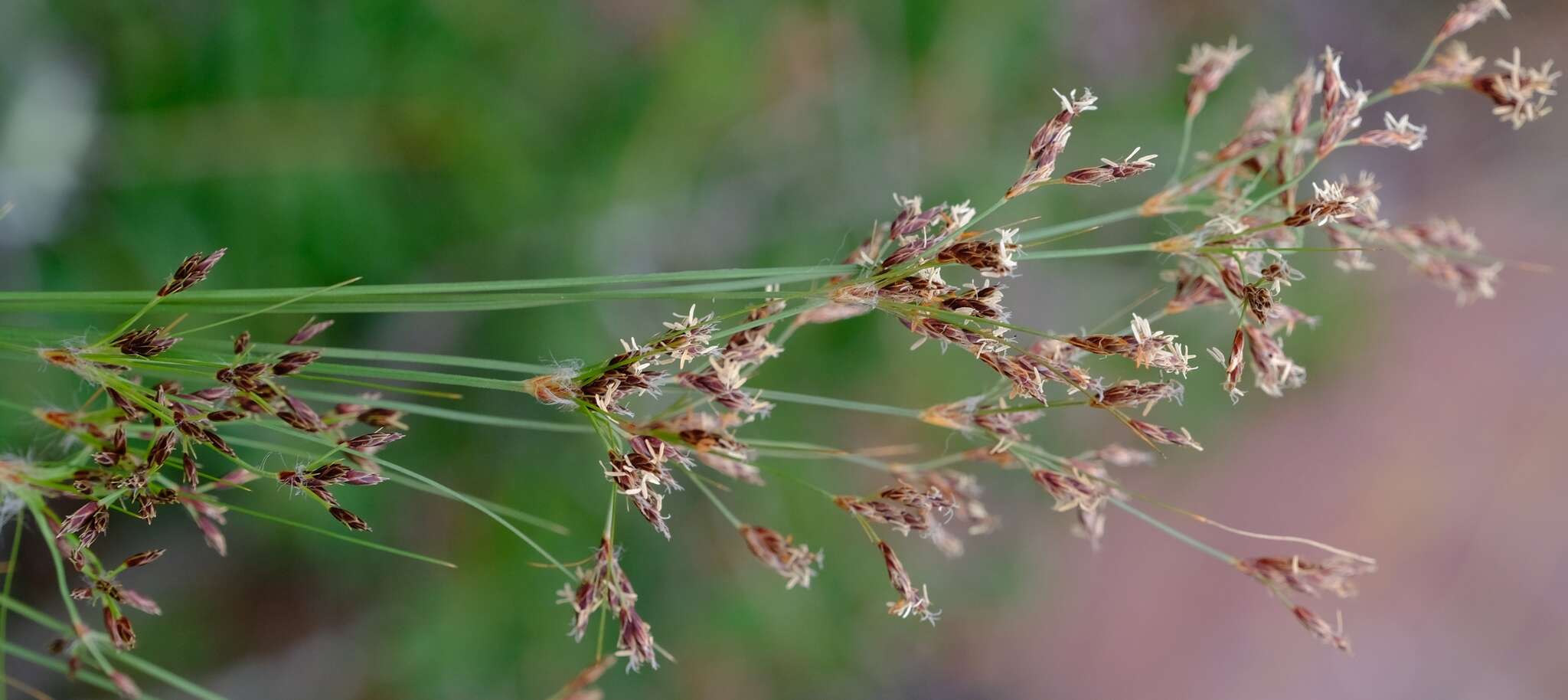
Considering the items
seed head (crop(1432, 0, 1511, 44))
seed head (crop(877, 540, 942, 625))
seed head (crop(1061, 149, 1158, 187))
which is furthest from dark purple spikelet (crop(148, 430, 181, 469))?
seed head (crop(1432, 0, 1511, 44))

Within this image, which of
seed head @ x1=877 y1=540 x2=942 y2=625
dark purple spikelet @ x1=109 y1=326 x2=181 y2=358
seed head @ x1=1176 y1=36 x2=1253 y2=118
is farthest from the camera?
seed head @ x1=1176 y1=36 x2=1253 y2=118

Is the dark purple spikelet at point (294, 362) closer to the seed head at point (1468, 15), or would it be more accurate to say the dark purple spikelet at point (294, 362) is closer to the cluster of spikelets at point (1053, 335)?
the cluster of spikelets at point (1053, 335)

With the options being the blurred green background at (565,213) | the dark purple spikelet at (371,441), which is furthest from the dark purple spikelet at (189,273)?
the blurred green background at (565,213)

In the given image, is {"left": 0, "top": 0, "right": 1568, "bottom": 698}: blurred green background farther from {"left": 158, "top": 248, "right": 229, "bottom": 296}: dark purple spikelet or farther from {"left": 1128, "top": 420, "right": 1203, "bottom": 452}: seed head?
{"left": 1128, "top": 420, "right": 1203, "bottom": 452}: seed head

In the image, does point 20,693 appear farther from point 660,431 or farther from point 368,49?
point 660,431

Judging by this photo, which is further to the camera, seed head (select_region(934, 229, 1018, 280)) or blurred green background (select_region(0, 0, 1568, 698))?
blurred green background (select_region(0, 0, 1568, 698))

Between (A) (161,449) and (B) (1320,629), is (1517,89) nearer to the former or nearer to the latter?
(B) (1320,629)

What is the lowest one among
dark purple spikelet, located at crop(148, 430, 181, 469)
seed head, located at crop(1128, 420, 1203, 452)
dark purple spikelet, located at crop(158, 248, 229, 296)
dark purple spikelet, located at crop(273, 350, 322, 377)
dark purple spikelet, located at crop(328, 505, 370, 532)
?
dark purple spikelet, located at crop(328, 505, 370, 532)

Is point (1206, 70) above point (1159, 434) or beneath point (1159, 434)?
above

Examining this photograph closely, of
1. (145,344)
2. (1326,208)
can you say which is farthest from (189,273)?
(1326,208)
